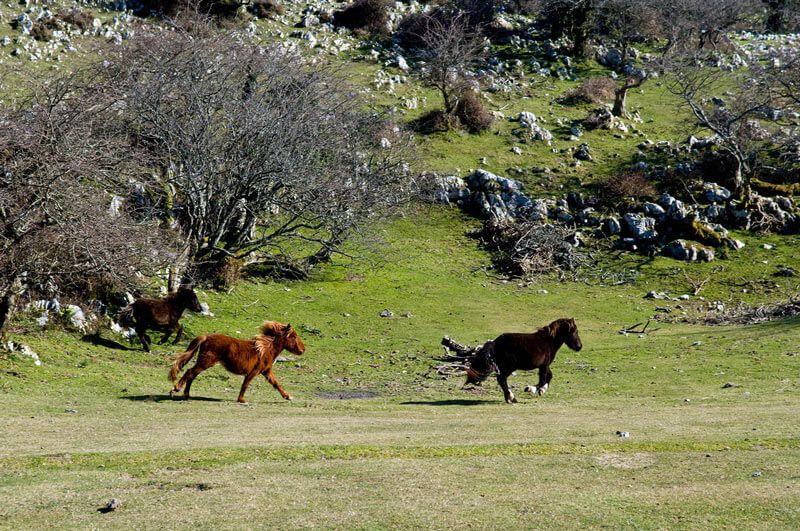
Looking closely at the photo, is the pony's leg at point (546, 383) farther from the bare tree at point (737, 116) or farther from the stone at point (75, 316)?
the bare tree at point (737, 116)

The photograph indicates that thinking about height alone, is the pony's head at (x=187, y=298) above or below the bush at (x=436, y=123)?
below

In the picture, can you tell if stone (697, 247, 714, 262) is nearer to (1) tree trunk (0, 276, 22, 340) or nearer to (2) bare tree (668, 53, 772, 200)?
(2) bare tree (668, 53, 772, 200)

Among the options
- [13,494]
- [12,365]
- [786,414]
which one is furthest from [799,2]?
[13,494]

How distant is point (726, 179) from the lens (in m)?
48.8

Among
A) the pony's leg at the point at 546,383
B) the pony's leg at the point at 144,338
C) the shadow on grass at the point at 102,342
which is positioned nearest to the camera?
the pony's leg at the point at 546,383

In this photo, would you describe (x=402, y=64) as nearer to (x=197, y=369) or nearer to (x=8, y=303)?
(x=8, y=303)

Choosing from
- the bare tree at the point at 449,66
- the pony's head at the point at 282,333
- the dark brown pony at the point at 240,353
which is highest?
the bare tree at the point at 449,66

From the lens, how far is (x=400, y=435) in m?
14.5

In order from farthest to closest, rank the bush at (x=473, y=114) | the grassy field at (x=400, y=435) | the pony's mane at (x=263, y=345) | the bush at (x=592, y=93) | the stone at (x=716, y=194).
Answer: the bush at (x=592, y=93), the bush at (x=473, y=114), the stone at (x=716, y=194), the pony's mane at (x=263, y=345), the grassy field at (x=400, y=435)

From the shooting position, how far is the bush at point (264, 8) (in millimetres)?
70000

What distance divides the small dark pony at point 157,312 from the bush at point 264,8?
1939 inches

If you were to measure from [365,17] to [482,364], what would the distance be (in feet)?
188

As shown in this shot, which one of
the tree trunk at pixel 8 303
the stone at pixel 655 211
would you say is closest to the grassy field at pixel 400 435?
the tree trunk at pixel 8 303

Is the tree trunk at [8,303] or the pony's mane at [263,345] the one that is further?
the tree trunk at [8,303]
